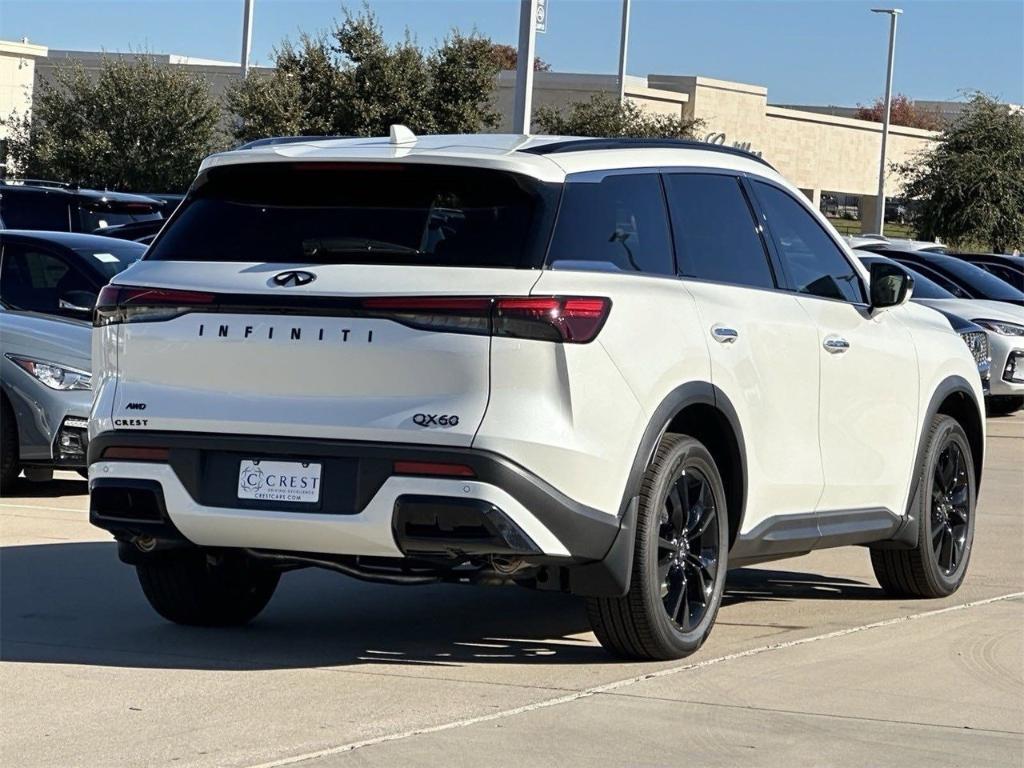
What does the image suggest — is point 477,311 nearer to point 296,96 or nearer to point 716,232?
point 716,232

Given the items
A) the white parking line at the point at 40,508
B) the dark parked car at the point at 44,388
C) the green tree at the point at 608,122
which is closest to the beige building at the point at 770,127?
the green tree at the point at 608,122

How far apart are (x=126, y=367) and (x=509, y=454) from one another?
1454 mm

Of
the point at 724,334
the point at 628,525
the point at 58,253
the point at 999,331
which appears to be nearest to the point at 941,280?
the point at 999,331

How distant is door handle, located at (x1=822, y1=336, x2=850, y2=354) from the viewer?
763 cm

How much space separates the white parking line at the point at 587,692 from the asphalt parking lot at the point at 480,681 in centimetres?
2

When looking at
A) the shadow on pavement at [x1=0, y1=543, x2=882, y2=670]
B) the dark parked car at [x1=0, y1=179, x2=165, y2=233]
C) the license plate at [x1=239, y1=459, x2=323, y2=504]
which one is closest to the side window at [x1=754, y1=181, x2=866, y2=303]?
the shadow on pavement at [x1=0, y1=543, x2=882, y2=670]

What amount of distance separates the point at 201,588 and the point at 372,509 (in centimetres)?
151

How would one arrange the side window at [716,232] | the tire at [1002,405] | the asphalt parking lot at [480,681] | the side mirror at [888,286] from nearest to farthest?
the asphalt parking lot at [480,681]
the side window at [716,232]
the side mirror at [888,286]
the tire at [1002,405]

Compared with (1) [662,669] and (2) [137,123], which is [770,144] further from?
(1) [662,669]

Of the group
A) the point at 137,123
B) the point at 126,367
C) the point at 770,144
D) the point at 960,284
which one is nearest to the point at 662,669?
the point at 126,367

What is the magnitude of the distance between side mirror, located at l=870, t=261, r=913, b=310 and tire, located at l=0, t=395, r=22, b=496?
214 inches

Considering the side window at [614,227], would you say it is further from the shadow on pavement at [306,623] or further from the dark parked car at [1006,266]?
the dark parked car at [1006,266]

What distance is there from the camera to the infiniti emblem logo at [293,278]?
20.4 feet

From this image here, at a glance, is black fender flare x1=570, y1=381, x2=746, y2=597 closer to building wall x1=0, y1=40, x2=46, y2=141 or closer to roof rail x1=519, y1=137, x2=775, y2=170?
roof rail x1=519, y1=137, x2=775, y2=170
